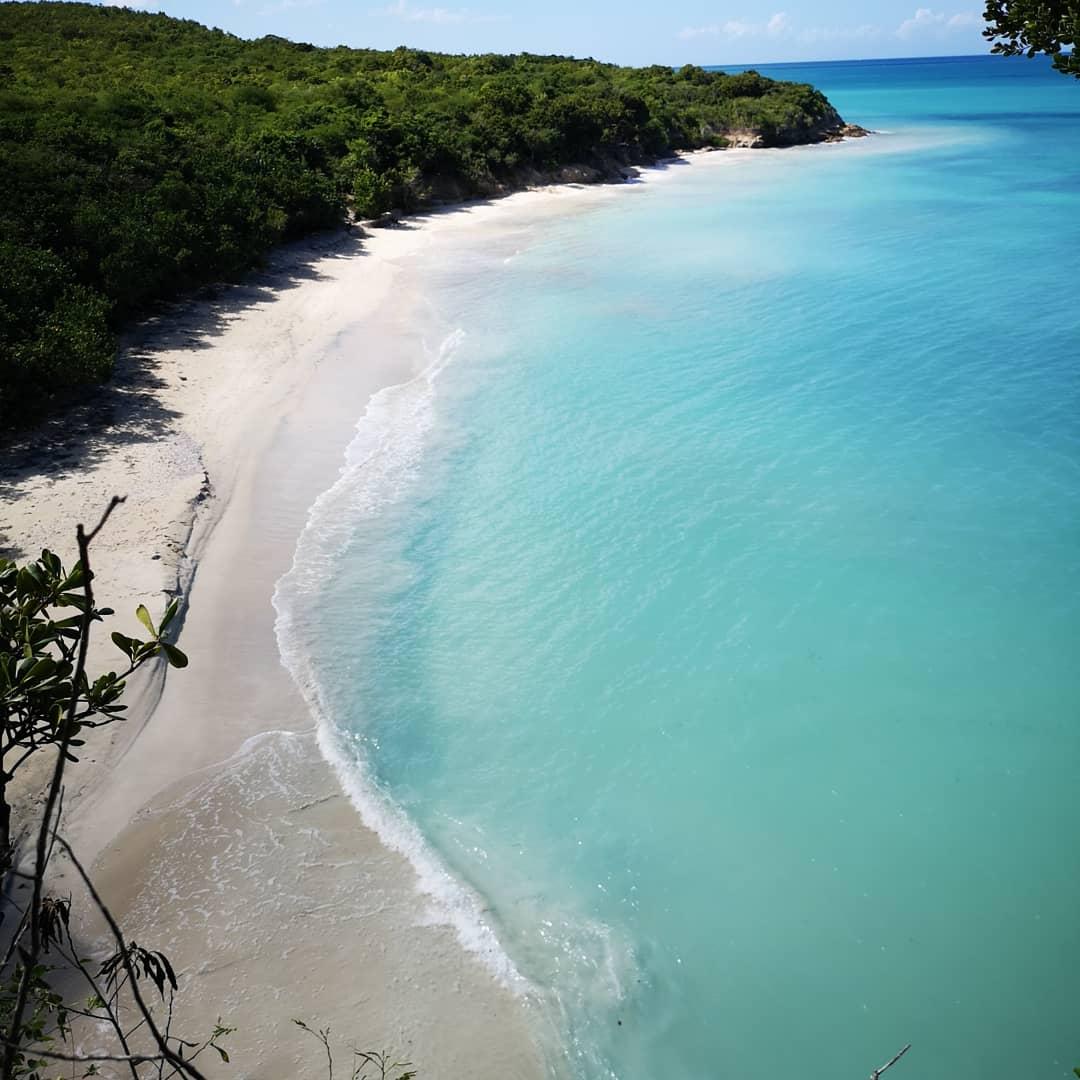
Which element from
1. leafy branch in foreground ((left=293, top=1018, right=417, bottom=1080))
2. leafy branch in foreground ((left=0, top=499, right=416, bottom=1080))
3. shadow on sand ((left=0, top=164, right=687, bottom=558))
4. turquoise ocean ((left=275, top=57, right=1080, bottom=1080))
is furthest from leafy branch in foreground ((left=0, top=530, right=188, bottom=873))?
shadow on sand ((left=0, top=164, right=687, bottom=558))

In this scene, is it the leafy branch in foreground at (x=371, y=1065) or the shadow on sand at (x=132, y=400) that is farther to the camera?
the shadow on sand at (x=132, y=400)

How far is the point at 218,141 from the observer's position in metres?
28.8

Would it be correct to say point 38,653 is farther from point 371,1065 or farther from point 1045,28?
point 1045,28

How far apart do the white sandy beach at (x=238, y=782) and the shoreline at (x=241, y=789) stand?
Answer: 19 mm

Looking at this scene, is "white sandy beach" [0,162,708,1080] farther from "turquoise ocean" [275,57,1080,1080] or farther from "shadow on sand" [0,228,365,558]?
"turquoise ocean" [275,57,1080,1080]

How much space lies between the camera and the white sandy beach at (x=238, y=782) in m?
6.45

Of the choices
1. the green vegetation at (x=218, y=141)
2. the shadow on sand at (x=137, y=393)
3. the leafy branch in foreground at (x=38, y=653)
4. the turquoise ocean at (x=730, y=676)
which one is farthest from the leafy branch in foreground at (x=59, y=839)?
the green vegetation at (x=218, y=141)

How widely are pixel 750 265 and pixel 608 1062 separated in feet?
87.1

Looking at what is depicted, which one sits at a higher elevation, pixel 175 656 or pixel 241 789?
pixel 175 656

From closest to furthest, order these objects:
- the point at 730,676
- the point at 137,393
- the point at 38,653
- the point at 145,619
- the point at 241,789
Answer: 1. the point at 145,619
2. the point at 38,653
3. the point at 241,789
4. the point at 730,676
5. the point at 137,393

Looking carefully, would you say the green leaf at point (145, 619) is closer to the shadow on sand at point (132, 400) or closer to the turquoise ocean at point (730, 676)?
the turquoise ocean at point (730, 676)

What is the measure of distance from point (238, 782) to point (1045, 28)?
1235 cm

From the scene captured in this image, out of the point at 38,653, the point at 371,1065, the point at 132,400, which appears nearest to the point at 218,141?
the point at 132,400

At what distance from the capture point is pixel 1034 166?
50281 millimetres
